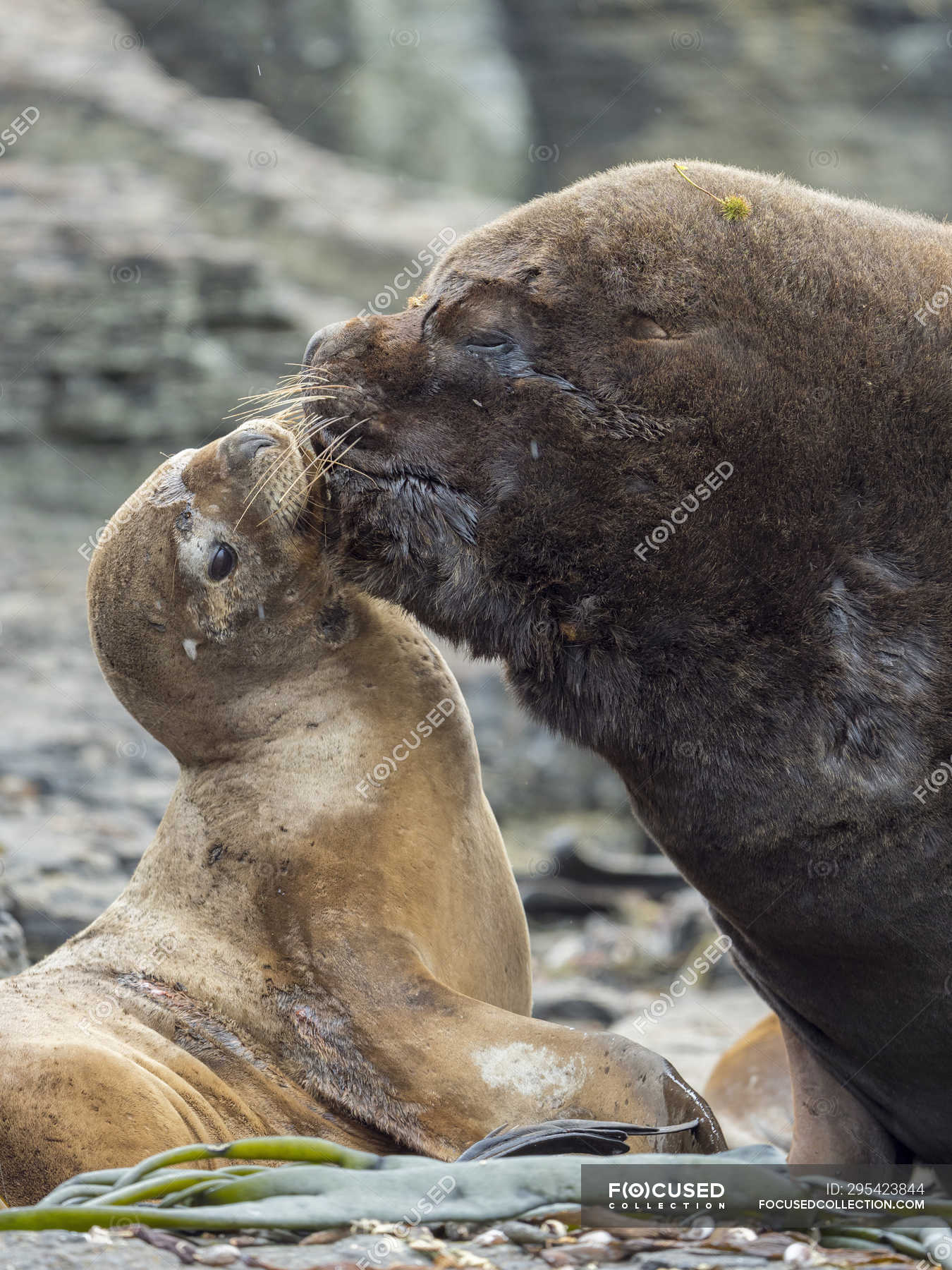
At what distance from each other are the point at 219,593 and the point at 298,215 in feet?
54.1

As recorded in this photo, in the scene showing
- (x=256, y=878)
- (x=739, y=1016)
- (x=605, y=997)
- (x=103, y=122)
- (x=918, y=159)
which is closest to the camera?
(x=256, y=878)

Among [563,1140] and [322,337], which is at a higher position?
[322,337]

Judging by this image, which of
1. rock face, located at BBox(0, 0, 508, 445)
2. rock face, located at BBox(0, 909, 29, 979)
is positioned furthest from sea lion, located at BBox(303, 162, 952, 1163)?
rock face, located at BBox(0, 0, 508, 445)

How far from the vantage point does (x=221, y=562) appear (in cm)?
450

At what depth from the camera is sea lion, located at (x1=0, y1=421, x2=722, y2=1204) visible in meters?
3.75

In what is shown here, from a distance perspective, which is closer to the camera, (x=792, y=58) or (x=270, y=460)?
(x=270, y=460)

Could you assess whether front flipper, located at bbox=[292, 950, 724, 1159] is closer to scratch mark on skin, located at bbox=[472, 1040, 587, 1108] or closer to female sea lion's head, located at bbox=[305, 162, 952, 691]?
scratch mark on skin, located at bbox=[472, 1040, 587, 1108]

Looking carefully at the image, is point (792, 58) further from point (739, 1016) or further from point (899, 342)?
point (899, 342)

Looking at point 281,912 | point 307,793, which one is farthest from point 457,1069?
point 307,793

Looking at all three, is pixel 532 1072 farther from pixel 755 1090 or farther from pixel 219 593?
pixel 755 1090

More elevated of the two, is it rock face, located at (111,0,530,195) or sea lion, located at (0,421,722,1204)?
rock face, located at (111,0,530,195)

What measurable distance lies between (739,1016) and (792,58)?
76.0ft

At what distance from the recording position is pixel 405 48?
2478 cm

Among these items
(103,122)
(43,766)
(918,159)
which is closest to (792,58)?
(918,159)
